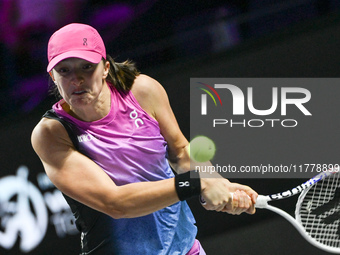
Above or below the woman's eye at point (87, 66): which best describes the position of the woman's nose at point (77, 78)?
below

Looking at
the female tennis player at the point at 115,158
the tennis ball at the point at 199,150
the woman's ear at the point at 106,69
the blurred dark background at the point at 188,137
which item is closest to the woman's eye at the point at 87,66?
the female tennis player at the point at 115,158

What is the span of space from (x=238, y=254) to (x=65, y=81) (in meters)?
2.82

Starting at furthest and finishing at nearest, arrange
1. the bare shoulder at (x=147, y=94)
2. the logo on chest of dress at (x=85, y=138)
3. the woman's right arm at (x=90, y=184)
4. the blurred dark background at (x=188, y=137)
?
the blurred dark background at (x=188, y=137) < the bare shoulder at (x=147, y=94) < the logo on chest of dress at (x=85, y=138) < the woman's right arm at (x=90, y=184)

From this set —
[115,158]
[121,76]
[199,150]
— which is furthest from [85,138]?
[199,150]

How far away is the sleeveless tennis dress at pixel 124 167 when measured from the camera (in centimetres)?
264

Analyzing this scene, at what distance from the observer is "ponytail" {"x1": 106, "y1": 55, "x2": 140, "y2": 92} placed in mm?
2795

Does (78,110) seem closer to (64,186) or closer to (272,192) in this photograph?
(64,186)

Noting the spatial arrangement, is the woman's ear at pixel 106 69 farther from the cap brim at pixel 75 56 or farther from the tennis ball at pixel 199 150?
the tennis ball at pixel 199 150

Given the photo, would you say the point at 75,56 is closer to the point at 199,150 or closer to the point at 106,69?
the point at 106,69

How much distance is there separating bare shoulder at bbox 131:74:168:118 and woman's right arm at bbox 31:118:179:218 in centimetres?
39

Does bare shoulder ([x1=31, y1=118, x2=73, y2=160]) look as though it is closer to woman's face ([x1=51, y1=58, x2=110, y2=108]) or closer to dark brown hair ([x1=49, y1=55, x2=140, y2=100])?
woman's face ([x1=51, y1=58, x2=110, y2=108])

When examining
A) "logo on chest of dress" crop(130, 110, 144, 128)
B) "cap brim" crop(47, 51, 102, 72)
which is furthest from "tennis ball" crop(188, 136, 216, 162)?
"cap brim" crop(47, 51, 102, 72)

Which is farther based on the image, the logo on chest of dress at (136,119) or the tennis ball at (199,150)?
the tennis ball at (199,150)

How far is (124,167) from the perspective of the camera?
8.69 ft
